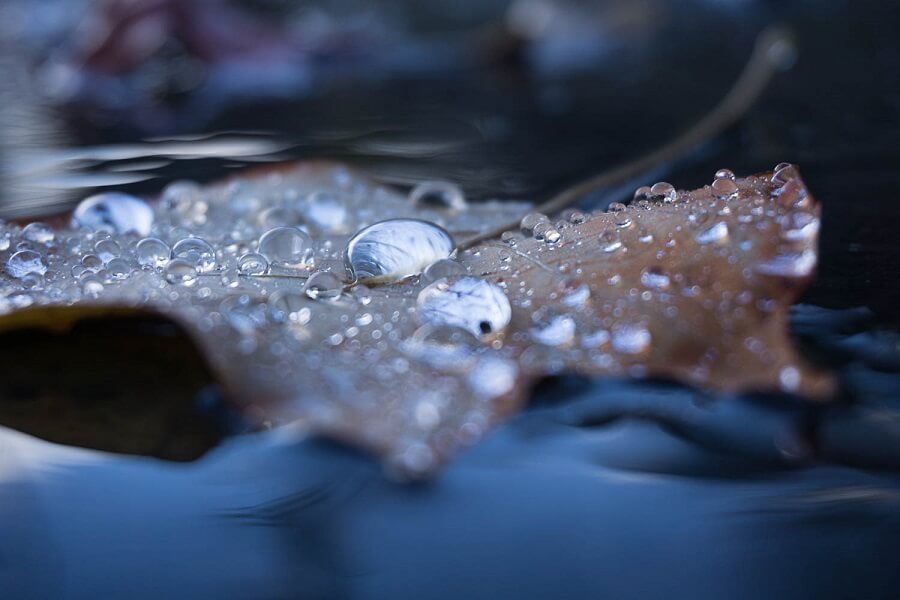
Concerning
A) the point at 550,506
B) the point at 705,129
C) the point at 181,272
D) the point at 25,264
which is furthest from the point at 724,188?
the point at 705,129

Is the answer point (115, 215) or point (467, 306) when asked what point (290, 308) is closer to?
point (467, 306)

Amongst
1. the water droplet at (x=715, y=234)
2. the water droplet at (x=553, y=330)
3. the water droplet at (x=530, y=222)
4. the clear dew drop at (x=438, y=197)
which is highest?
the clear dew drop at (x=438, y=197)

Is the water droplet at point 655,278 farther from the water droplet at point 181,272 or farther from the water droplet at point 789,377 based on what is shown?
the water droplet at point 181,272

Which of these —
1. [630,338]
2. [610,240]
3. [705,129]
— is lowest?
[630,338]

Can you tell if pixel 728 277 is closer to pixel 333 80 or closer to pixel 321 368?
pixel 321 368

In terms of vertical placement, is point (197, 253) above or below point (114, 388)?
above

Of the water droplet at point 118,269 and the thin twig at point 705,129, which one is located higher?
the thin twig at point 705,129

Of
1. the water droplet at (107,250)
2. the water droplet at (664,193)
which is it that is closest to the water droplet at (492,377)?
the water droplet at (664,193)
